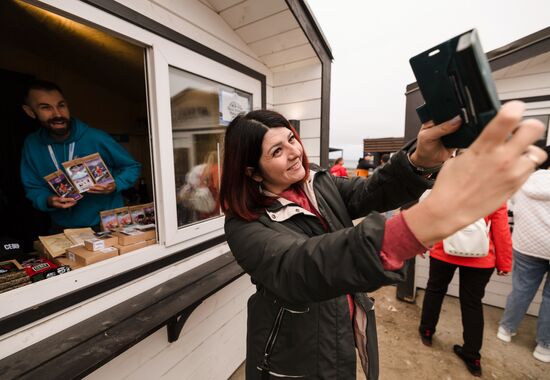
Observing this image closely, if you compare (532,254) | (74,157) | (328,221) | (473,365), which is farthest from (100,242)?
(532,254)

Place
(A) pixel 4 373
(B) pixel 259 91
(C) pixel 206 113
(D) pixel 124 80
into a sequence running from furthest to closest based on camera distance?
(D) pixel 124 80, (B) pixel 259 91, (C) pixel 206 113, (A) pixel 4 373

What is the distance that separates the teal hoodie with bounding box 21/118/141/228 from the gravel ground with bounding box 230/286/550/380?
74.4 inches

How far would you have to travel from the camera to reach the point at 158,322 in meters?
1.25

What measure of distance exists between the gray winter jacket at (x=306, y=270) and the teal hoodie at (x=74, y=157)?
134 centimetres

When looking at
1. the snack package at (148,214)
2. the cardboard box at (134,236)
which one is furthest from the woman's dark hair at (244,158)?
the snack package at (148,214)

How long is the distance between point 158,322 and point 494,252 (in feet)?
8.67

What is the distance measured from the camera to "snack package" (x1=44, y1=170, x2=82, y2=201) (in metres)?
1.57

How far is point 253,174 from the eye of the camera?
108 centimetres

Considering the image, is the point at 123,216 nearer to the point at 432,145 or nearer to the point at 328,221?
the point at 328,221

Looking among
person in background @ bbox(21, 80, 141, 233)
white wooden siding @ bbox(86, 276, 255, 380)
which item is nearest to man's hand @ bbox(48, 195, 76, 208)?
person in background @ bbox(21, 80, 141, 233)

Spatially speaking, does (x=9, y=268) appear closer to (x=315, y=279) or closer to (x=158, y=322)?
(x=158, y=322)

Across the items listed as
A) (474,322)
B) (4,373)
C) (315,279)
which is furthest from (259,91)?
(474,322)

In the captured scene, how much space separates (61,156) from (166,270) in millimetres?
1083

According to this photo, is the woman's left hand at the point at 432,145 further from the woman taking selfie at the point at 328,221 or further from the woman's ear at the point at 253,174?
the woman's ear at the point at 253,174
